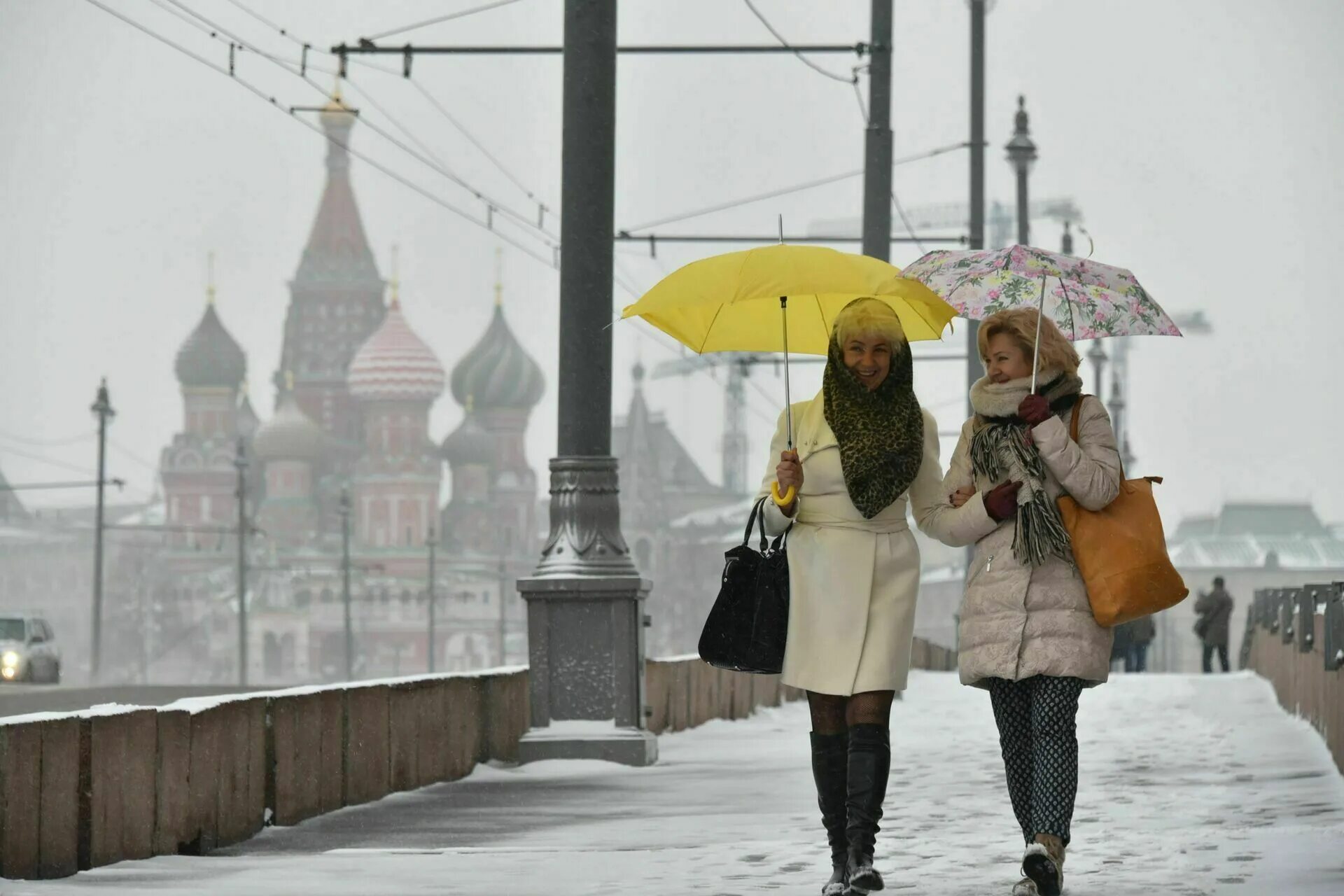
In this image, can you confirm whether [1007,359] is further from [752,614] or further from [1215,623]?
[1215,623]

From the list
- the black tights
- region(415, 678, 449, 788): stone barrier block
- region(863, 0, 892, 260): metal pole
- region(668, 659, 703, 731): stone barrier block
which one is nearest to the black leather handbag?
the black tights

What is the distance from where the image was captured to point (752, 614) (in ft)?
21.9

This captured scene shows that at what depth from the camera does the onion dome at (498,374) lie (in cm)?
14850

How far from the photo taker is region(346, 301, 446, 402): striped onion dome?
475 ft

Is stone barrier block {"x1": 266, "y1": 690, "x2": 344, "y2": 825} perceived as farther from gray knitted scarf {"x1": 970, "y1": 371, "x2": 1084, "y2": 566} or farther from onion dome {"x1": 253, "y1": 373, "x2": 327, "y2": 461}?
onion dome {"x1": 253, "y1": 373, "x2": 327, "y2": 461}

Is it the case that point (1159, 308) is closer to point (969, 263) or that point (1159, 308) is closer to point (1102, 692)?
point (969, 263)

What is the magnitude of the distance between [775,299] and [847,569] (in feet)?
4.42

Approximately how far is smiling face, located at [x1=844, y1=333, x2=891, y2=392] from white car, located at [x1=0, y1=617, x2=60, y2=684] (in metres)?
31.6

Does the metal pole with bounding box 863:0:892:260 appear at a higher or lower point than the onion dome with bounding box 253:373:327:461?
lower

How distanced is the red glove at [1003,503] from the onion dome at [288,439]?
443ft

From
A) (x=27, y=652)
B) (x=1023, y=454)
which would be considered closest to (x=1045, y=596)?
(x=1023, y=454)

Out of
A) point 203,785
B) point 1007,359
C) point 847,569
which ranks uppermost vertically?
point 1007,359

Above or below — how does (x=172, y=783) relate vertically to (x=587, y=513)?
below

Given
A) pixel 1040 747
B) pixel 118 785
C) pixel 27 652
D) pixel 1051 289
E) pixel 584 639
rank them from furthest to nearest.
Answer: pixel 27 652 < pixel 584 639 < pixel 118 785 < pixel 1051 289 < pixel 1040 747
